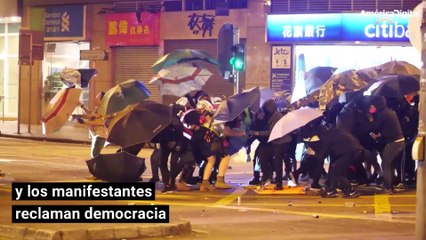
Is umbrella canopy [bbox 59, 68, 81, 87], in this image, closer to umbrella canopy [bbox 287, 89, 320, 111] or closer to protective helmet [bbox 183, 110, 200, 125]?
protective helmet [bbox 183, 110, 200, 125]

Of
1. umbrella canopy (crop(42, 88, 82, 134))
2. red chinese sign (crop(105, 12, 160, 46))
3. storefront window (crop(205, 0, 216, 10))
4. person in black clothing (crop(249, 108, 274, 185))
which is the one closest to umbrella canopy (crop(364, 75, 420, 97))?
person in black clothing (crop(249, 108, 274, 185))

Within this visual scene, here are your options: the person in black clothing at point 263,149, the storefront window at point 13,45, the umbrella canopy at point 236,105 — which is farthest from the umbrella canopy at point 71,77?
the storefront window at point 13,45

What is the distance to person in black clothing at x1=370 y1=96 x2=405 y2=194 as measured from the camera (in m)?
14.7

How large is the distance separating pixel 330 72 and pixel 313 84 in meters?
0.63

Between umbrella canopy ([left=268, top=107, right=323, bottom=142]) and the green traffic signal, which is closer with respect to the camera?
umbrella canopy ([left=268, top=107, right=323, bottom=142])

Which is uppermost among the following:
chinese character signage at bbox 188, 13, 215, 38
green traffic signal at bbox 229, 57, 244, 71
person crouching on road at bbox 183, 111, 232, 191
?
chinese character signage at bbox 188, 13, 215, 38

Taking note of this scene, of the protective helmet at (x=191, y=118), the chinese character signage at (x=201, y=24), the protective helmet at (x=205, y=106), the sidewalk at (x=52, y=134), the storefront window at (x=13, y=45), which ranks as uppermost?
the chinese character signage at (x=201, y=24)

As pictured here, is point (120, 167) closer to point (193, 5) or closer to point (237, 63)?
point (237, 63)

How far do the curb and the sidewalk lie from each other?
1808 cm

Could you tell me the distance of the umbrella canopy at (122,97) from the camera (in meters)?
15.1

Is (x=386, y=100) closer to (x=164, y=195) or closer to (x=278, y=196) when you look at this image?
(x=278, y=196)

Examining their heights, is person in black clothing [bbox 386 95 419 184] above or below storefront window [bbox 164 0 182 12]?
below

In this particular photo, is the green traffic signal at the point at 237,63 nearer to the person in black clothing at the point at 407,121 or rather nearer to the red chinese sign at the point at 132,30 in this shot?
the person in black clothing at the point at 407,121

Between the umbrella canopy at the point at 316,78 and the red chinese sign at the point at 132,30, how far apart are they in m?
16.9
